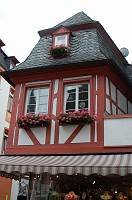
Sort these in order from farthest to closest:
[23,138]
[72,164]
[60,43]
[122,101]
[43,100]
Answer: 1. [60,43]
2. [122,101]
3. [43,100]
4. [23,138]
5. [72,164]

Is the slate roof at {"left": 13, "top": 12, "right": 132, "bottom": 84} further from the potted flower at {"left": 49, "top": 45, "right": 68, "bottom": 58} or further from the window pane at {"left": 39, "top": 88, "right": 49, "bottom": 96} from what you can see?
the window pane at {"left": 39, "top": 88, "right": 49, "bottom": 96}

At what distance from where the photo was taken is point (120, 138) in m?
11.6

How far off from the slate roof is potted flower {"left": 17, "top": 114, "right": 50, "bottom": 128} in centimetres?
211

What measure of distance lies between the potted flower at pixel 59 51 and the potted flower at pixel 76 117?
118 inches

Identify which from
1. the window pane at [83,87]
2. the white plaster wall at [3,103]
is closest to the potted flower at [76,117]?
the window pane at [83,87]

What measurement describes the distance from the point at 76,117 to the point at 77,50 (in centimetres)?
350

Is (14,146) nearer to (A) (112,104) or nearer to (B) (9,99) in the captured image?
(A) (112,104)

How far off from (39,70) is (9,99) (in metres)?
9.40

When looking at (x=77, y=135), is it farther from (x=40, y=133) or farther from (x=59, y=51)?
(x=59, y=51)


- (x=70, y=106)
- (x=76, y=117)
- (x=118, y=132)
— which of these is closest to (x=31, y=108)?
(x=70, y=106)

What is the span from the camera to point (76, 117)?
12.1m

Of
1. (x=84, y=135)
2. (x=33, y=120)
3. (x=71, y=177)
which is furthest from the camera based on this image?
(x=33, y=120)

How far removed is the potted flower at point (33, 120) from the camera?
12695 millimetres

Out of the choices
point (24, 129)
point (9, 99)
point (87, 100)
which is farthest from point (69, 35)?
point (9, 99)
